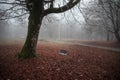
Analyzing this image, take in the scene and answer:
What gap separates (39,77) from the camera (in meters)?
5.83

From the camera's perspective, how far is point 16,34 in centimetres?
9125

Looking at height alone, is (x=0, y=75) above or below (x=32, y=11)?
below

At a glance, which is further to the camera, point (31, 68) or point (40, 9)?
point (40, 9)

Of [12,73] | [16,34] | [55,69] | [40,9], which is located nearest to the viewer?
[12,73]

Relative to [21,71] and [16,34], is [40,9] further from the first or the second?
[16,34]

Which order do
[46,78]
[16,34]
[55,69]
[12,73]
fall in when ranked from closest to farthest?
[46,78]
[12,73]
[55,69]
[16,34]

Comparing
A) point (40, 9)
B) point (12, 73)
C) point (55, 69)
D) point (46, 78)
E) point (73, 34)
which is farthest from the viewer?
point (73, 34)

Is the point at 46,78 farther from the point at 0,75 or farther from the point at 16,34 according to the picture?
the point at 16,34

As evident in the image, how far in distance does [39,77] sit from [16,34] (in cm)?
9127

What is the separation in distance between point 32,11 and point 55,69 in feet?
15.0

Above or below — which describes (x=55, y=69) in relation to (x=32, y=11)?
below

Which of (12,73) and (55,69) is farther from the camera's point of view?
(55,69)

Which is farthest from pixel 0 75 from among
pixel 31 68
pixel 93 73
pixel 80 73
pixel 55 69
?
pixel 93 73

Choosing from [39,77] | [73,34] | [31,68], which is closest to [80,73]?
[39,77]
